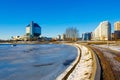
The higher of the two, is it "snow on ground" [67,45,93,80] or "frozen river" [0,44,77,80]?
"snow on ground" [67,45,93,80]

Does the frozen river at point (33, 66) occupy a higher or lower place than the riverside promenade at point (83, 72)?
lower

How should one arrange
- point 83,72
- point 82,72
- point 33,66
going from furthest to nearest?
1. point 33,66
2. point 82,72
3. point 83,72

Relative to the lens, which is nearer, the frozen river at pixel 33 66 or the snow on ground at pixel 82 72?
the snow on ground at pixel 82 72

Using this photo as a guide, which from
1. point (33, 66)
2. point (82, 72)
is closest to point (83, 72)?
point (82, 72)

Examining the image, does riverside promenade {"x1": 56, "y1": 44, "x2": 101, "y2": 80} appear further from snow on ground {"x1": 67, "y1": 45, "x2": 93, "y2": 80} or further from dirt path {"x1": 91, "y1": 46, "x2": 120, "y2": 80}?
dirt path {"x1": 91, "y1": 46, "x2": 120, "y2": 80}

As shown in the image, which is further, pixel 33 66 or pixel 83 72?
pixel 33 66

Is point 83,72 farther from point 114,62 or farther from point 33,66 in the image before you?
point 33,66

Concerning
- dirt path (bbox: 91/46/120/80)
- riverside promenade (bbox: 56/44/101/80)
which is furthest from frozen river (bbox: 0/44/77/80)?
dirt path (bbox: 91/46/120/80)

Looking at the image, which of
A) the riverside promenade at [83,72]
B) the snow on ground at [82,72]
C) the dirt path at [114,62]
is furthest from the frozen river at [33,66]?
the dirt path at [114,62]

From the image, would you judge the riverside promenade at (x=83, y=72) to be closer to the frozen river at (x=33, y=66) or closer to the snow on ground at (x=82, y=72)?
the snow on ground at (x=82, y=72)

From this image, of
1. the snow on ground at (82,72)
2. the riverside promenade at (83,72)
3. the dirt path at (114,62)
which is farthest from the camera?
the dirt path at (114,62)

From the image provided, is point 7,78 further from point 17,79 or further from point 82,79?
point 82,79

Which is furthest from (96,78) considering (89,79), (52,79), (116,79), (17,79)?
(17,79)

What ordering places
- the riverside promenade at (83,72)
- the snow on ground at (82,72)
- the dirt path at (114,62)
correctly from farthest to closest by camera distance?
the dirt path at (114,62) → the snow on ground at (82,72) → the riverside promenade at (83,72)
